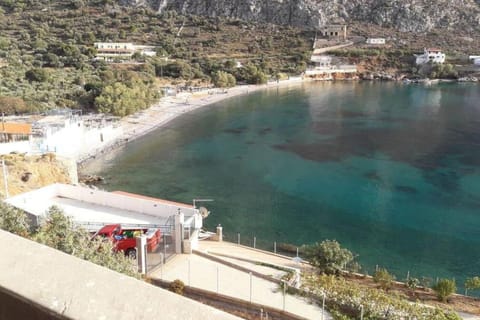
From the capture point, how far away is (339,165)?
124ft

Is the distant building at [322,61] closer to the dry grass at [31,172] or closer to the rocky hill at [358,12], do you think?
the rocky hill at [358,12]

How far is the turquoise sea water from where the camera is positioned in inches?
968

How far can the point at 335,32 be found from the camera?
11250cm

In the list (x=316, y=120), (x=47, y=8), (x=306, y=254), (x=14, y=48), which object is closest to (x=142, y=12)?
(x=47, y=8)

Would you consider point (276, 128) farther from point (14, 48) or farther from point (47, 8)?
point (47, 8)

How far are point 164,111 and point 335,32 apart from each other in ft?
224

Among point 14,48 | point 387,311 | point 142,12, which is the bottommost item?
point 387,311

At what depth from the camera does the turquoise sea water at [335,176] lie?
24.6 m

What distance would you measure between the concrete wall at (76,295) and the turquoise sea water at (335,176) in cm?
2084

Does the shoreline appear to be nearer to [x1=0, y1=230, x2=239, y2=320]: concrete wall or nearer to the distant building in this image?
the distant building

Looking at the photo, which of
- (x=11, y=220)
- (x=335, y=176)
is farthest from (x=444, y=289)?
(x=335, y=176)

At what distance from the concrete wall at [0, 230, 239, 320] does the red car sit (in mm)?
14531

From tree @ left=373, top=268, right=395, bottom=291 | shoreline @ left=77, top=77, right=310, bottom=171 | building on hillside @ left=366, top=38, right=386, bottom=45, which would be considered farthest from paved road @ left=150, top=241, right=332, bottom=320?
building on hillside @ left=366, top=38, right=386, bottom=45

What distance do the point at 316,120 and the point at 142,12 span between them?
Result: 81831mm
